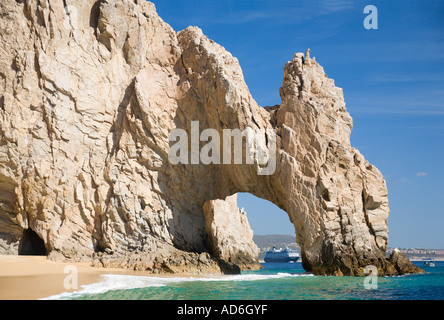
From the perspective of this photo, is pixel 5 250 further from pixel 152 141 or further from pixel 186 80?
pixel 186 80

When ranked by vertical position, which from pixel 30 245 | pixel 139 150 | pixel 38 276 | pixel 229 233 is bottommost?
pixel 38 276

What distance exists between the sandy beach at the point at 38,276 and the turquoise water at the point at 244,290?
71 centimetres

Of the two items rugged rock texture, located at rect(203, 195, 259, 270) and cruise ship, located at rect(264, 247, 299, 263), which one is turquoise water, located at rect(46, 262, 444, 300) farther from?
cruise ship, located at rect(264, 247, 299, 263)

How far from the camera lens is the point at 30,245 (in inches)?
1032

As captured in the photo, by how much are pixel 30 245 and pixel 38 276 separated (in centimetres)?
1017

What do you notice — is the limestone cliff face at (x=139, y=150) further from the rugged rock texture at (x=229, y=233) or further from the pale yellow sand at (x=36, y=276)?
the rugged rock texture at (x=229, y=233)

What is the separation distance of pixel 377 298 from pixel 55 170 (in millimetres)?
15962

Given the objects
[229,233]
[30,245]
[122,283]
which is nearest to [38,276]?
[122,283]

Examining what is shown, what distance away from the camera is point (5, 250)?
24422 mm

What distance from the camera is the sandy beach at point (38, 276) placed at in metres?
13.6

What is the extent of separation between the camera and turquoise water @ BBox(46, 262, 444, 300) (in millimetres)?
14805

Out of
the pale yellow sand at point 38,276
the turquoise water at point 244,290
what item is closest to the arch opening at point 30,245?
the pale yellow sand at point 38,276

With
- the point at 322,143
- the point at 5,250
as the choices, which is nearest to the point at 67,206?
the point at 5,250

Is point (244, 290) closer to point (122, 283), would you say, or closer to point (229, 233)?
point (122, 283)
